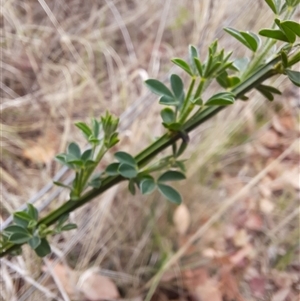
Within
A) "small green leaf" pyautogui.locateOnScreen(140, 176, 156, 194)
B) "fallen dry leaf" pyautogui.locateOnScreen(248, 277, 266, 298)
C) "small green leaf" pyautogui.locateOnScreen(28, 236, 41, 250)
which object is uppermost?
"small green leaf" pyautogui.locateOnScreen(28, 236, 41, 250)

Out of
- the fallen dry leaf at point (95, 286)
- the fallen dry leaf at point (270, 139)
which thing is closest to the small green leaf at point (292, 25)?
the fallen dry leaf at point (95, 286)

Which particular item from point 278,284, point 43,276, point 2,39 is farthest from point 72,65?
point 278,284

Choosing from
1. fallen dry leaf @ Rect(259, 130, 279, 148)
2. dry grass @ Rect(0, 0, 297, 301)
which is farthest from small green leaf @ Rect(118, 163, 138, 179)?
fallen dry leaf @ Rect(259, 130, 279, 148)

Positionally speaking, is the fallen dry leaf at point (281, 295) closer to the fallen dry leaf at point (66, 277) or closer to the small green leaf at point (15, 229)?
the fallen dry leaf at point (66, 277)

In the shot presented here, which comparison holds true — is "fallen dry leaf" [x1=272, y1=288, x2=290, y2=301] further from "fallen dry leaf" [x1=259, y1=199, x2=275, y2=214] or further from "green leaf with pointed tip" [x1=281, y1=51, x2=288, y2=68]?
"green leaf with pointed tip" [x1=281, y1=51, x2=288, y2=68]

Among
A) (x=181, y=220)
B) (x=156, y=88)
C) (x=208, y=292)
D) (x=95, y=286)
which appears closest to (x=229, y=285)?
(x=208, y=292)

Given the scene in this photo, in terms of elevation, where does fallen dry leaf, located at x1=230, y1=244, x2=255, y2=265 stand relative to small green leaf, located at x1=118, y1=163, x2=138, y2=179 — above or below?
below

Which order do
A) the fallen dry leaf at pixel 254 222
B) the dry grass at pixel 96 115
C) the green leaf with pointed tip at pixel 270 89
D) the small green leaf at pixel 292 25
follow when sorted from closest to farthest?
the small green leaf at pixel 292 25
the green leaf with pointed tip at pixel 270 89
the dry grass at pixel 96 115
the fallen dry leaf at pixel 254 222
